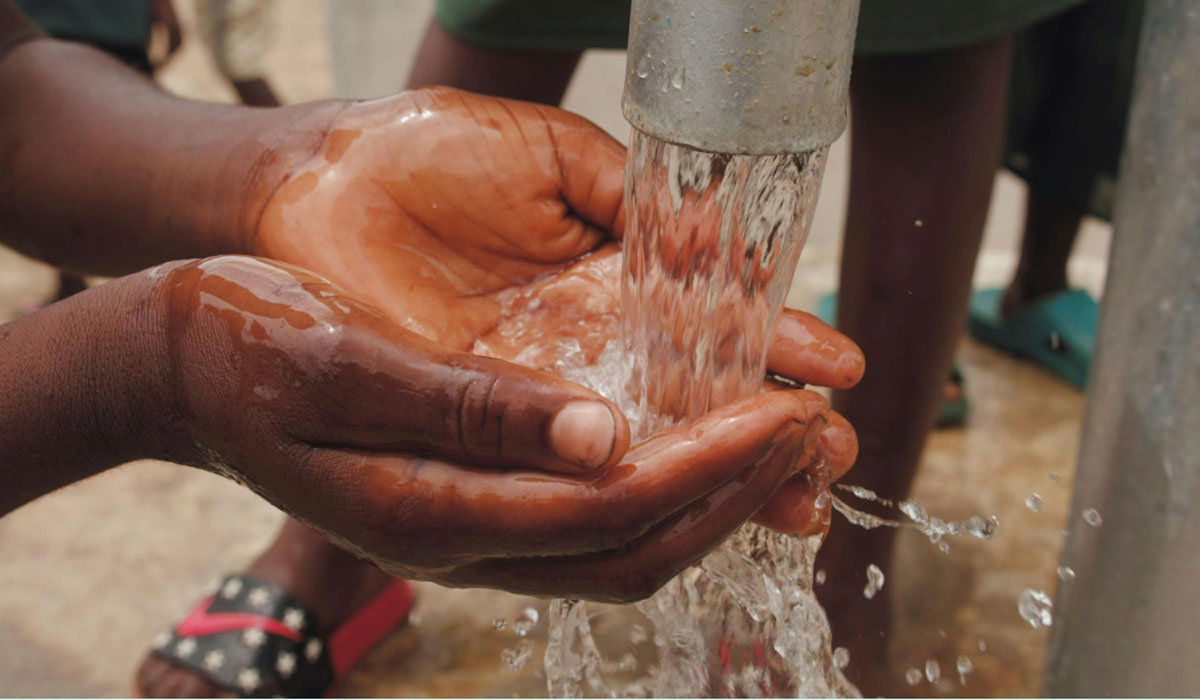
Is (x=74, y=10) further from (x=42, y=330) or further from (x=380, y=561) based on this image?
(x=380, y=561)

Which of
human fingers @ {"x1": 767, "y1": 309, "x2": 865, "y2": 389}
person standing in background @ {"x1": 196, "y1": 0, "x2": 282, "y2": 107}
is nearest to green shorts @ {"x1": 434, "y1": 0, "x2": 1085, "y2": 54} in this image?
human fingers @ {"x1": 767, "y1": 309, "x2": 865, "y2": 389}

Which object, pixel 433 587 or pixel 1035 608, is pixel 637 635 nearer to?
pixel 433 587

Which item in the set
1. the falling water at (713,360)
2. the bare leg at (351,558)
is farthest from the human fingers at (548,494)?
the bare leg at (351,558)

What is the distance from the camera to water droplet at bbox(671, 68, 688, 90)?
2.04ft

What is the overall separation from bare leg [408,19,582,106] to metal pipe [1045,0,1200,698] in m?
0.64

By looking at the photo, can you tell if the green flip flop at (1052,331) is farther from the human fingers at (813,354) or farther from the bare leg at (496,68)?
the human fingers at (813,354)

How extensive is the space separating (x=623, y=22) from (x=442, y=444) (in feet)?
2.10

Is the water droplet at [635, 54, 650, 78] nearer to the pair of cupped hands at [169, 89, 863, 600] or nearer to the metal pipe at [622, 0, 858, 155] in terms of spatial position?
the metal pipe at [622, 0, 858, 155]

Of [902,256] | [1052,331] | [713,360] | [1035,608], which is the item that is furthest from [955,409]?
[713,360]

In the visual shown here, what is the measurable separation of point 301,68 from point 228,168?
359 centimetres

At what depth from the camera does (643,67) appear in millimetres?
649

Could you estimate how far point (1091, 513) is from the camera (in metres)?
1.03

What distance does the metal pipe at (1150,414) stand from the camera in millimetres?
889

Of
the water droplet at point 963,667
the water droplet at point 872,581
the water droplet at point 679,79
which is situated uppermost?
the water droplet at point 679,79
